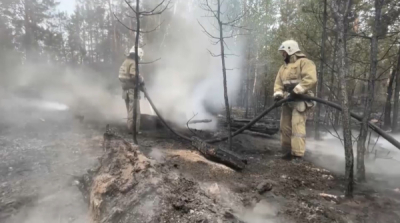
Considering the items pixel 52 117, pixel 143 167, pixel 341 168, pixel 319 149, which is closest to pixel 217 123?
pixel 319 149

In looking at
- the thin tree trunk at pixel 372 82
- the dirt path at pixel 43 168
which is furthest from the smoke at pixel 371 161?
the dirt path at pixel 43 168

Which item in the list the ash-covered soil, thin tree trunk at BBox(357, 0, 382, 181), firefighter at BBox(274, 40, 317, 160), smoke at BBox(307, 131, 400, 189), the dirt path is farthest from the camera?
firefighter at BBox(274, 40, 317, 160)

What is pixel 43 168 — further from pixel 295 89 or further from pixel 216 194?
pixel 295 89

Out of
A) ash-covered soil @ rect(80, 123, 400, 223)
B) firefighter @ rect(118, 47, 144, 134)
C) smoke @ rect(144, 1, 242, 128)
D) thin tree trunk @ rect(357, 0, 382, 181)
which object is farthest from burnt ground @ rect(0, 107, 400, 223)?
smoke @ rect(144, 1, 242, 128)

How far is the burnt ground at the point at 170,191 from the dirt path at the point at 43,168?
0.04 ft

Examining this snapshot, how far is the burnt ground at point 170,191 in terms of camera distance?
93.5 inches

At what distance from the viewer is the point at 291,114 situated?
5.62 metres

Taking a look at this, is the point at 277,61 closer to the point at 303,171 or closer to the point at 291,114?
the point at 291,114

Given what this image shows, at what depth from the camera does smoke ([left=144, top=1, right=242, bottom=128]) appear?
12.3m

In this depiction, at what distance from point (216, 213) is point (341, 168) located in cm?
362

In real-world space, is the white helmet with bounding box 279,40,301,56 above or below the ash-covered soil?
above

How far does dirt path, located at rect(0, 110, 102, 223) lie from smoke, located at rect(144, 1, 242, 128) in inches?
157

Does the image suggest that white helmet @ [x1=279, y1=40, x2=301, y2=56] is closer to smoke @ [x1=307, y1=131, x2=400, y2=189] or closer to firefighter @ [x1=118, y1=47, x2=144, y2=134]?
smoke @ [x1=307, y1=131, x2=400, y2=189]

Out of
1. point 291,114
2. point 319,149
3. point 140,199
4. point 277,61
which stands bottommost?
point 319,149
